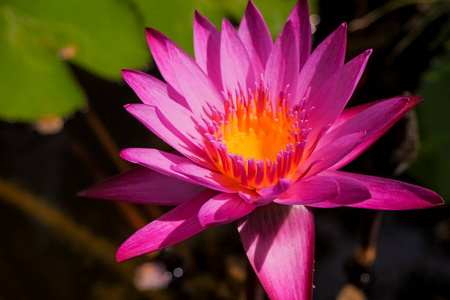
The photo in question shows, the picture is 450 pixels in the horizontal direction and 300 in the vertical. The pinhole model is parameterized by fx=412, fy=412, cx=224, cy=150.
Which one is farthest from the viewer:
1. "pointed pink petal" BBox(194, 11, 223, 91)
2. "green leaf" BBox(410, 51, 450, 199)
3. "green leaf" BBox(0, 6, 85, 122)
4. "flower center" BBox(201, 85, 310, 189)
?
"green leaf" BBox(0, 6, 85, 122)

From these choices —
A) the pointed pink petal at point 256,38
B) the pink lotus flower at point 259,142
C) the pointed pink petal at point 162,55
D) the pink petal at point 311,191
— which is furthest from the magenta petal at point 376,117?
the pointed pink petal at point 162,55

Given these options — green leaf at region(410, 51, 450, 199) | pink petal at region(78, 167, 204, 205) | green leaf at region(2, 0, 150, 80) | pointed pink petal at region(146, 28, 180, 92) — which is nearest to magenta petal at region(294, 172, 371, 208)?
pink petal at region(78, 167, 204, 205)

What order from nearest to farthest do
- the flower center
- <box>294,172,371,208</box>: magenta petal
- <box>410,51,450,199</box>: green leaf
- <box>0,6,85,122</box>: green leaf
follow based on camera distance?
<box>294,172,371,208</box>: magenta petal, the flower center, <box>410,51,450,199</box>: green leaf, <box>0,6,85,122</box>: green leaf

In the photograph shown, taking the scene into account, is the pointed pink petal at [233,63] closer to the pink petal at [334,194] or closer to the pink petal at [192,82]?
the pink petal at [192,82]

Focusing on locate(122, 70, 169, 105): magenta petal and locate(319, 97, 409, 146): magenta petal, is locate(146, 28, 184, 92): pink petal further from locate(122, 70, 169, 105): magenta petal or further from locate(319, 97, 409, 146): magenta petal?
locate(319, 97, 409, 146): magenta petal

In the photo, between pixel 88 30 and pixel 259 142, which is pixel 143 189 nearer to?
pixel 259 142

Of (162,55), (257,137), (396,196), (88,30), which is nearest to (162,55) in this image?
(162,55)

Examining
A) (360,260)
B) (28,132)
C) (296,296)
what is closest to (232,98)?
(296,296)

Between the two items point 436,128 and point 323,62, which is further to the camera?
point 436,128
